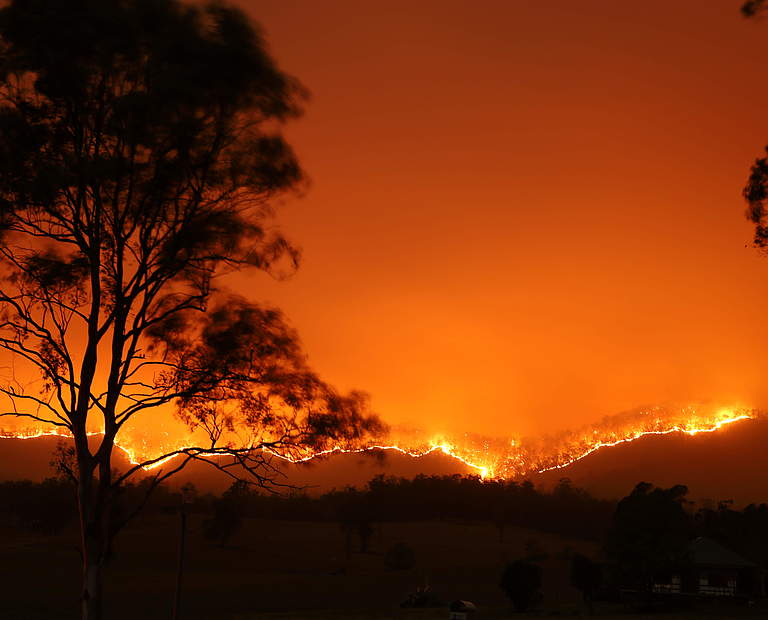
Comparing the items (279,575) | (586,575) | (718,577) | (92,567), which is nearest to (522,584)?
(586,575)

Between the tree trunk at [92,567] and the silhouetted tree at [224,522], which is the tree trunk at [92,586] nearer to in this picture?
the tree trunk at [92,567]

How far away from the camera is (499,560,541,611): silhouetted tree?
51.2 metres

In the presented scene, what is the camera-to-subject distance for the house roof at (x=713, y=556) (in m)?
63.2

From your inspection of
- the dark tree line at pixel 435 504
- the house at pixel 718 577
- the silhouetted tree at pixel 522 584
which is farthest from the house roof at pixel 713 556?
the dark tree line at pixel 435 504

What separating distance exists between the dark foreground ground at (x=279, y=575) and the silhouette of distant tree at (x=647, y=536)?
296 cm

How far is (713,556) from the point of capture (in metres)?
64.4

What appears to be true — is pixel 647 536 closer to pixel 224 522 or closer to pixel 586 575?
pixel 586 575

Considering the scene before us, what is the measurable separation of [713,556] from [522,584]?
21.2 meters

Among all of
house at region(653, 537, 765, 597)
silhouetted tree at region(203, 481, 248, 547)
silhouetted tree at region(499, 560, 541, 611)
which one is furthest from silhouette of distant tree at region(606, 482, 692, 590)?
silhouetted tree at region(203, 481, 248, 547)

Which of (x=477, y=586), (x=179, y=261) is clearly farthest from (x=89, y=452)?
(x=477, y=586)

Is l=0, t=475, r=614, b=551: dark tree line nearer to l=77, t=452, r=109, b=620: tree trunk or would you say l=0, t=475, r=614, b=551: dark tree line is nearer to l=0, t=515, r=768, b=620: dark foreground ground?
l=0, t=515, r=768, b=620: dark foreground ground

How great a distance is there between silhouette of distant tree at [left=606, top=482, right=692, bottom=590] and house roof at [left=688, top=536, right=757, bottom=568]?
9.74 meters

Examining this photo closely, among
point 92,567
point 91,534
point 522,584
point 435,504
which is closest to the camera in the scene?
point 92,567

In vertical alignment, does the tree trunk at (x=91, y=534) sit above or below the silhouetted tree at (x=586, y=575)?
above
